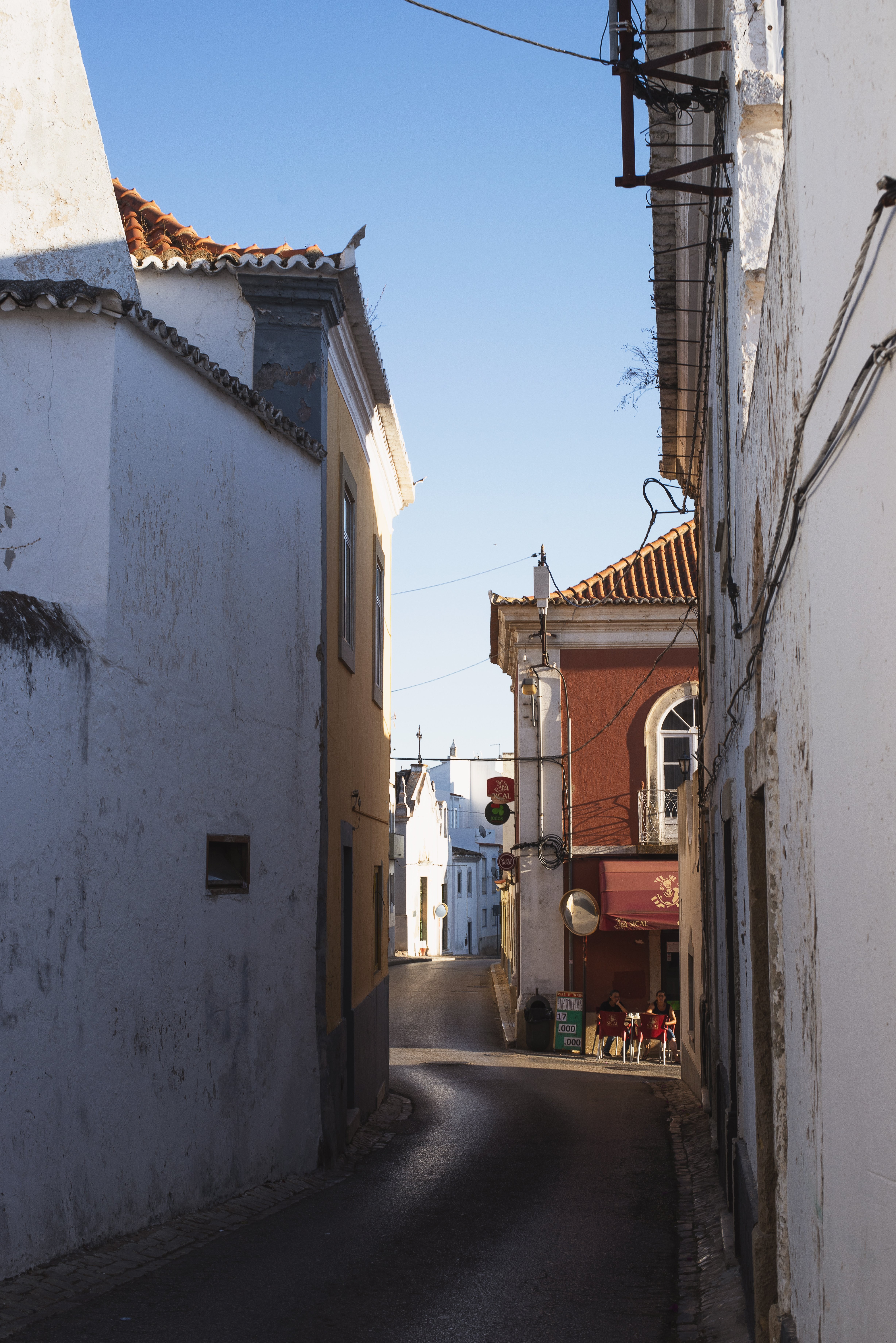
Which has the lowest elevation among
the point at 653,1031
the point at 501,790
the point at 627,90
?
the point at 653,1031

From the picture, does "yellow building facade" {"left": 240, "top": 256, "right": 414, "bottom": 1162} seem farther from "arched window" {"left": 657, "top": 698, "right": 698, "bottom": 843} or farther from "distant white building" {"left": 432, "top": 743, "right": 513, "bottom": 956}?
"distant white building" {"left": 432, "top": 743, "right": 513, "bottom": 956}

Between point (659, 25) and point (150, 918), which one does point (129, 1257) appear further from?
point (659, 25)

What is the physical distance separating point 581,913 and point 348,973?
1021cm

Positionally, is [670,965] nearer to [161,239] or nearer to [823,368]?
[161,239]

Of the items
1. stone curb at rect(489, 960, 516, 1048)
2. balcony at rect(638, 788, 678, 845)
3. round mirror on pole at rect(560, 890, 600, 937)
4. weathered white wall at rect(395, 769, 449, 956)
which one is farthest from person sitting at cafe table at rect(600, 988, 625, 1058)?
weathered white wall at rect(395, 769, 449, 956)

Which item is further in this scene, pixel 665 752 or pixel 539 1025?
pixel 665 752

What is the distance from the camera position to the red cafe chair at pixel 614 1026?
21.3m

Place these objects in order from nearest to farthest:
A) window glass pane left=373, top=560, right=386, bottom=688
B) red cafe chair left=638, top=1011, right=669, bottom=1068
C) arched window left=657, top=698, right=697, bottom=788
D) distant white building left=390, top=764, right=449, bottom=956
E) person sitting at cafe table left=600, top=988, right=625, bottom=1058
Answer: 1. window glass pane left=373, top=560, right=386, bottom=688
2. red cafe chair left=638, top=1011, right=669, bottom=1068
3. person sitting at cafe table left=600, top=988, right=625, bottom=1058
4. arched window left=657, top=698, right=697, bottom=788
5. distant white building left=390, top=764, right=449, bottom=956

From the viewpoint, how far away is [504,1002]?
32.3 metres

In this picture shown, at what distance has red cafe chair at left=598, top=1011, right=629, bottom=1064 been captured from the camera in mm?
21344

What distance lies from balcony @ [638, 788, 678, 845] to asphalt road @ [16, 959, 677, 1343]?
387 inches

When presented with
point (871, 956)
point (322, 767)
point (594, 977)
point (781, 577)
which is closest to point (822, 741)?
point (871, 956)

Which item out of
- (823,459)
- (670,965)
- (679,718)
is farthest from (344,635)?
(670,965)

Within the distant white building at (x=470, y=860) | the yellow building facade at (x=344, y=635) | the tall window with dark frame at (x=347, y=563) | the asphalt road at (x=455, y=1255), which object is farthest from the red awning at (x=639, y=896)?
the distant white building at (x=470, y=860)
